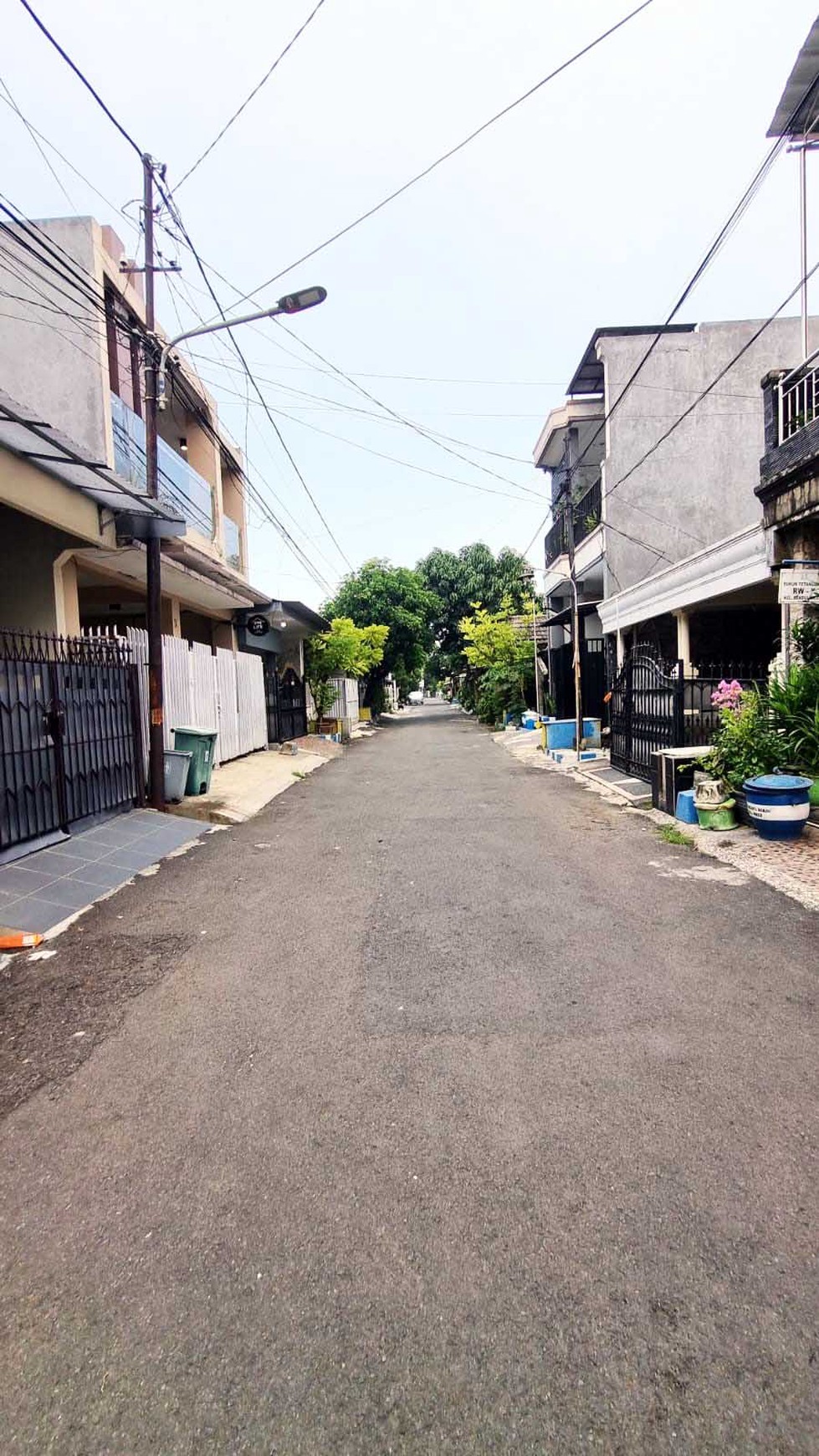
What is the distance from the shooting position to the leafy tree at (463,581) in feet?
129

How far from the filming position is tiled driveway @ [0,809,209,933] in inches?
223

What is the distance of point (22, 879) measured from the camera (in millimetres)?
6160

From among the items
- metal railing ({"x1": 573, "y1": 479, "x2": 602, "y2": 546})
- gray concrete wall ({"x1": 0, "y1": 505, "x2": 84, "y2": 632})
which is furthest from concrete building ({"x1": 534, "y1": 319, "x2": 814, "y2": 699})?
gray concrete wall ({"x1": 0, "y1": 505, "x2": 84, "y2": 632})

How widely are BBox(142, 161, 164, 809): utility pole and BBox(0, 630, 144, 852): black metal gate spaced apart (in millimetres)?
199

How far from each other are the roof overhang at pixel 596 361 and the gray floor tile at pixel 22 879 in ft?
56.4

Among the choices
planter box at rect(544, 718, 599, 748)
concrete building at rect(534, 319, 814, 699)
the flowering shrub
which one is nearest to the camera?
the flowering shrub

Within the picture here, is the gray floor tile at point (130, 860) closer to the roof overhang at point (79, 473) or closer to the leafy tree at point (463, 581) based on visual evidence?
the roof overhang at point (79, 473)

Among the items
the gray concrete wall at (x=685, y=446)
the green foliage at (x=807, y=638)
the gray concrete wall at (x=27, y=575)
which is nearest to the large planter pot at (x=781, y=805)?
the green foliage at (x=807, y=638)

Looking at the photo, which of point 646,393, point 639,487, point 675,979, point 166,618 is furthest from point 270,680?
point 675,979

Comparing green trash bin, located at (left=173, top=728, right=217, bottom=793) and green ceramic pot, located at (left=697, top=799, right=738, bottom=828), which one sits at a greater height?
green trash bin, located at (left=173, top=728, right=217, bottom=793)

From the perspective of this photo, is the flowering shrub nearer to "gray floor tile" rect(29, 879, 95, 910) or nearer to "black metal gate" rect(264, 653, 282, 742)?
"gray floor tile" rect(29, 879, 95, 910)

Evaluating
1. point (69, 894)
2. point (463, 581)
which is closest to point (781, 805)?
point (69, 894)

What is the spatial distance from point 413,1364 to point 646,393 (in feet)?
65.1

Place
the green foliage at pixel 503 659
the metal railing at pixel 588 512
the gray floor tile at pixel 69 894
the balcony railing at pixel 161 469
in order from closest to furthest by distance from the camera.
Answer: the gray floor tile at pixel 69 894 < the balcony railing at pixel 161 469 < the metal railing at pixel 588 512 < the green foliage at pixel 503 659
